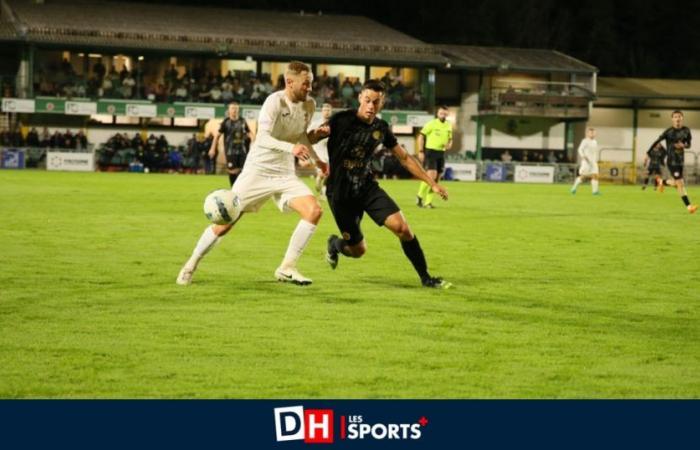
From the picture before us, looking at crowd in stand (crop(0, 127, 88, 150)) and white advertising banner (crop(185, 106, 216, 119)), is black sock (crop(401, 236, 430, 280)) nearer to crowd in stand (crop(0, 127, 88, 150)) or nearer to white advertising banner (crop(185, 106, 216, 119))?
crowd in stand (crop(0, 127, 88, 150))

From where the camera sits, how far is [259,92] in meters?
56.8

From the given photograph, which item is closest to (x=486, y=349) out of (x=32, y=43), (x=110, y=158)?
(x=110, y=158)

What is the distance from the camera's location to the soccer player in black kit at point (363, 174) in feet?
36.9

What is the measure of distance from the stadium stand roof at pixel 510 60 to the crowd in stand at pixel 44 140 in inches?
799

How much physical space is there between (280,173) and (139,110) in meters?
42.8

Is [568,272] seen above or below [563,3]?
below

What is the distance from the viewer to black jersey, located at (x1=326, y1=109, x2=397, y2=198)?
1124cm

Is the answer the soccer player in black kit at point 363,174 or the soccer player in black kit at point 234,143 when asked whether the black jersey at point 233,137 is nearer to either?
the soccer player in black kit at point 234,143

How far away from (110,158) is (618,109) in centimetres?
2945

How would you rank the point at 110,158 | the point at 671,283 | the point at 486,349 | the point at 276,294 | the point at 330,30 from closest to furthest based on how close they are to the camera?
the point at 486,349 < the point at 276,294 < the point at 671,283 < the point at 110,158 < the point at 330,30

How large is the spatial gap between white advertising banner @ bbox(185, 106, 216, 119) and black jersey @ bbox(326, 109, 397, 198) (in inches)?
1707

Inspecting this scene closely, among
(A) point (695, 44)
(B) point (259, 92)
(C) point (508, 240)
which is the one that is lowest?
(C) point (508, 240)

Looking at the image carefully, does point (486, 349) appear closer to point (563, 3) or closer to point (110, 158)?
point (110, 158)

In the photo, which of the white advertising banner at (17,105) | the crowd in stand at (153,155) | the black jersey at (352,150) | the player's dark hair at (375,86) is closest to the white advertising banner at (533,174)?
the crowd in stand at (153,155)
